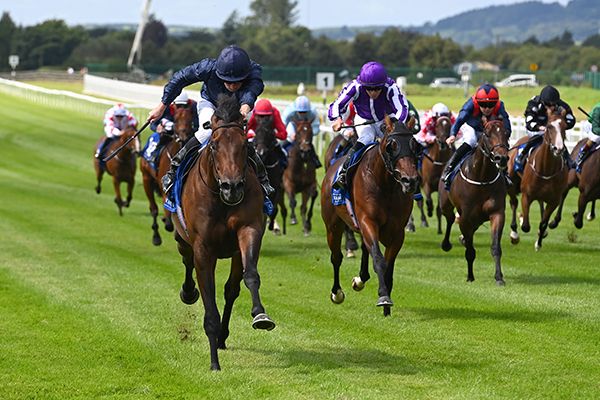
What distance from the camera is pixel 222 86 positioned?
1117 centimetres

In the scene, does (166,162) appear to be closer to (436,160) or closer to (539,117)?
(436,160)

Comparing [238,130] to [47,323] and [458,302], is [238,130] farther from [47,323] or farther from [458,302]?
[458,302]

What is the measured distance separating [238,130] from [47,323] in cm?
355

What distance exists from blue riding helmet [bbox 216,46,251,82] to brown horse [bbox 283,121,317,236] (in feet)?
34.0

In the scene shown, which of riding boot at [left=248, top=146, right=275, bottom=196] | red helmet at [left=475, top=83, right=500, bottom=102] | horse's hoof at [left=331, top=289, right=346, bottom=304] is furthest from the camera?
red helmet at [left=475, top=83, right=500, bottom=102]

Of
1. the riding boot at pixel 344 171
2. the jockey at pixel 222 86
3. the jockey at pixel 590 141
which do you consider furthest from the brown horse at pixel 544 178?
the jockey at pixel 222 86

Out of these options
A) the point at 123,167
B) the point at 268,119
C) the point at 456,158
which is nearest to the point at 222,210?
the point at 456,158

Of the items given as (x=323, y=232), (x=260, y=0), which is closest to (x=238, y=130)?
(x=323, y=232)

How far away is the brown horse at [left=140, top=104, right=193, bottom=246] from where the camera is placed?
1677cm

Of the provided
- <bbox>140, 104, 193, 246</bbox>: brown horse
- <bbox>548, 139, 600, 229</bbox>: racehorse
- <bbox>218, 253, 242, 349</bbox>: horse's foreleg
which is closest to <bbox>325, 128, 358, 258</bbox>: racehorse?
<bbox>140, 104, 193, 246</bbox>: brown horse

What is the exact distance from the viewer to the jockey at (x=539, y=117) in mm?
17531

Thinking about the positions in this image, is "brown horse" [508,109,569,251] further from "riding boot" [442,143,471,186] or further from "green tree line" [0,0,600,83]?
"green tree line" [0,0,600,83]

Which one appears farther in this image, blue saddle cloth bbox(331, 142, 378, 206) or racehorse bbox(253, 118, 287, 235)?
racehorse bbox(253, 118, 287, 235)

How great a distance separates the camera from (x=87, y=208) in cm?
2659
